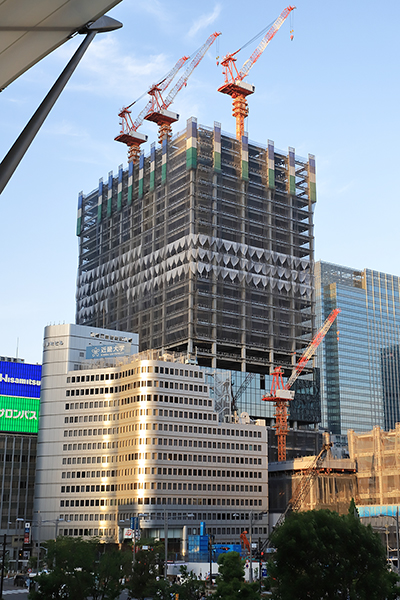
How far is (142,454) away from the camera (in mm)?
174875

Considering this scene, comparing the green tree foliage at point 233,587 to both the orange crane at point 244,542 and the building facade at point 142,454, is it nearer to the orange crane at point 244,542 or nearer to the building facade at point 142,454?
the building facade at point 142,454

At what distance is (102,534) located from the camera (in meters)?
177

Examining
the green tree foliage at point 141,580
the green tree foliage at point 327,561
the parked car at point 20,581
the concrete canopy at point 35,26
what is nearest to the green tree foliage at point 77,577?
the green tree foliage at point 141,580

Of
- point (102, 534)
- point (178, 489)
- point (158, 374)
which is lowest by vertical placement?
point (102, 534)

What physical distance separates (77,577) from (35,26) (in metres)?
59.8

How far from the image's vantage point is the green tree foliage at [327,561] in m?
48.4

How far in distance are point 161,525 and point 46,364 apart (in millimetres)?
54843

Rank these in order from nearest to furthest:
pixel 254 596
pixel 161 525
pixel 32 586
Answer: pixel 254 596
pixel 32 586
pixel 161 525

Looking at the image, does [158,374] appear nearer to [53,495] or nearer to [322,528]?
[53,495]

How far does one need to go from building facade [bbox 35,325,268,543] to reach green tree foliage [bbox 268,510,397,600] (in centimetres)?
12444

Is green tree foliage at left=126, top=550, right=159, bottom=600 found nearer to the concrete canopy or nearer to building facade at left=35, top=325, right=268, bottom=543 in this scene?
the concrete canopy

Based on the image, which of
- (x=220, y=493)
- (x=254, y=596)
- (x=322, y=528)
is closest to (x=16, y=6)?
(x=322, y=528)

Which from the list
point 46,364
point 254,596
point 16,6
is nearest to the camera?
point 16,6

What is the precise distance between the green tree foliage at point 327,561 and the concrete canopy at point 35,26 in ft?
137
